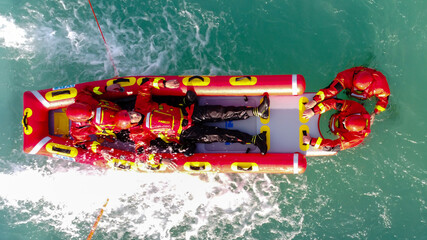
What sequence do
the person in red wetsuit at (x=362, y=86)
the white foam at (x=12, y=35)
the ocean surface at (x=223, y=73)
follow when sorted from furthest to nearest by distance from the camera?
the white foam at (x=12, y=35), the ocean surface at (x=223, y=73), the person in red wetsuit at (x=362, y=86)

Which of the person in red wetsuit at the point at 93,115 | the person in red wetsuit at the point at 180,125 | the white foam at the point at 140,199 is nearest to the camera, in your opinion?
the person in red wetsuit at the point at 93,115

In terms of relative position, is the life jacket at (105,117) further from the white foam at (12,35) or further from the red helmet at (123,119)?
the white foam at (12,35)

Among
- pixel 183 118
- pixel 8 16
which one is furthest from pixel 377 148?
pixel 8 16

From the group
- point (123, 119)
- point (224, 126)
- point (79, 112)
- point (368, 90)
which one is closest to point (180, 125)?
point (224, 126)

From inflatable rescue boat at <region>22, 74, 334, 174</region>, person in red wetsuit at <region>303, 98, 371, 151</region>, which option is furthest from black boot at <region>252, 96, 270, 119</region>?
person in red wetsuit at <region>303, 98, 371, 151</region>

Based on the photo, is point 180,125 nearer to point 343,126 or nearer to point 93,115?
point 93,115

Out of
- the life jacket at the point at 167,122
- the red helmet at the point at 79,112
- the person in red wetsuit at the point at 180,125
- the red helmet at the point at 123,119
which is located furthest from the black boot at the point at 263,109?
the red helmet at the point at 79,112
